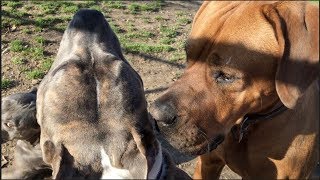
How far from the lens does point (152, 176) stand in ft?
7.14

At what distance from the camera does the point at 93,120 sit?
7.20 feet

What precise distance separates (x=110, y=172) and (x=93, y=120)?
286 mm

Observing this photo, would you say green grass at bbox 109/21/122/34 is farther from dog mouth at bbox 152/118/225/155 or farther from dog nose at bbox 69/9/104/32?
dog mouth at bbox 152/118/225/155

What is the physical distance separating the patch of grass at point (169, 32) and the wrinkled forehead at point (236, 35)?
4.74 meters

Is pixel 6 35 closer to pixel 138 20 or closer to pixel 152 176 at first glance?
pixel 138 20

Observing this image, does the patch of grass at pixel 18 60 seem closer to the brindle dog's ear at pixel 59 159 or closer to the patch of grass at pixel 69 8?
the patch of grass at pixel 69 8

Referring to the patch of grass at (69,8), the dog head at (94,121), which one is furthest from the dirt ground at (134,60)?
the dog head at (94,121)

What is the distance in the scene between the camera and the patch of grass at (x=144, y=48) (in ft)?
21.3

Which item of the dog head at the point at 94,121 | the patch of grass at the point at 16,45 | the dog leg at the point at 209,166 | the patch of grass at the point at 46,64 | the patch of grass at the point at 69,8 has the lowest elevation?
the patch of grass at the point at 69,8

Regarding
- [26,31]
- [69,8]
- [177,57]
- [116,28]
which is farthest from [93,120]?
[69,8]

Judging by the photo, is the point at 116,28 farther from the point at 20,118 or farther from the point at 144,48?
the point at 20,118

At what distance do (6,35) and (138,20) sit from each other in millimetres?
2386

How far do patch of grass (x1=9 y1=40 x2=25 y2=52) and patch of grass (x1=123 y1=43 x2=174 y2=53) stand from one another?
145 centimetres

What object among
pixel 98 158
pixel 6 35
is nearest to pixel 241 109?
pixel 98 158
